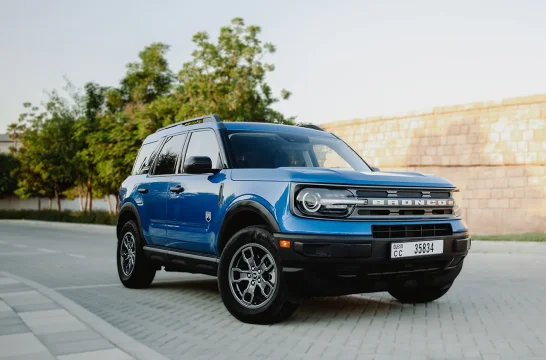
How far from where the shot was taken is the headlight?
19.1 ft

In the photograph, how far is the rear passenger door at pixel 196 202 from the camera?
6.88 metres

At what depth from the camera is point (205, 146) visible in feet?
24.7

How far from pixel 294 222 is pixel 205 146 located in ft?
6.90

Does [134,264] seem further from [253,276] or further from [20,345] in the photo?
[20,345]

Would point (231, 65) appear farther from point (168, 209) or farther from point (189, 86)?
point (168, 209)

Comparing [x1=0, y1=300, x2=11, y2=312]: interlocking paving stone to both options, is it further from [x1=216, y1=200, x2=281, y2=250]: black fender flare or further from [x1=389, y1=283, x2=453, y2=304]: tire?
[x1=389, y1=283, x2=453, y2=304]: tire

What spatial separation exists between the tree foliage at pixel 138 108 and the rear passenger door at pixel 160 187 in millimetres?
18699

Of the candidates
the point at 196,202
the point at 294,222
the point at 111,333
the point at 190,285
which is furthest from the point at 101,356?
the point at 190,285

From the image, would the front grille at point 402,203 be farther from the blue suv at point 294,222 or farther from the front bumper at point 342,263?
the front bumper at point 342,263

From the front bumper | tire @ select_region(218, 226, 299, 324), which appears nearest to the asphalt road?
tire @ select_region(218, 226, 299, 324)

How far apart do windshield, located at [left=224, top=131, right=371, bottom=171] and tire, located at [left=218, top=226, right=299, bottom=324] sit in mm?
1013

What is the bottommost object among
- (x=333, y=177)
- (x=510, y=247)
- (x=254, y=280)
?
(x=510, y=247)

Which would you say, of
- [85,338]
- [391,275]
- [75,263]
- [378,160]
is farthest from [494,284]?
[378,160]

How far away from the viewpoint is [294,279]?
18.9 feet
